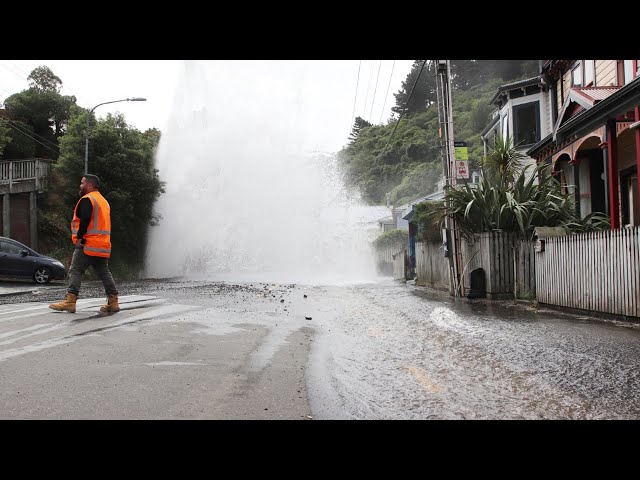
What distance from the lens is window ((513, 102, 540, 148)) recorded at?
27.5 meters

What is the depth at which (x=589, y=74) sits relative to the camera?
1869 cm

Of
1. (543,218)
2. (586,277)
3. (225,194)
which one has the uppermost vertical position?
(225,194)

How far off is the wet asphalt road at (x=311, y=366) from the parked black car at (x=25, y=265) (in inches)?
445

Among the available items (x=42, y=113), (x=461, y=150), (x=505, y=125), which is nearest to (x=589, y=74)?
(x=461, y=150)

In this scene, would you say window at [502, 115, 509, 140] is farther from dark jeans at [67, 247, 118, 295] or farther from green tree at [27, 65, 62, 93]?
green tree at [27, 65, 62, 93]

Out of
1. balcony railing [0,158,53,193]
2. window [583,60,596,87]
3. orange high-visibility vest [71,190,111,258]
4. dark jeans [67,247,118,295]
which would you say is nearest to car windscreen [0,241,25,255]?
balcony railing [0,158,53,193]

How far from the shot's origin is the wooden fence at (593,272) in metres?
8.38

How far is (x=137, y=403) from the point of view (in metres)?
4.01

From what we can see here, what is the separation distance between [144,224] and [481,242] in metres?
21.5

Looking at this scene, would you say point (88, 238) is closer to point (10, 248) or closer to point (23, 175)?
point (10, 248)

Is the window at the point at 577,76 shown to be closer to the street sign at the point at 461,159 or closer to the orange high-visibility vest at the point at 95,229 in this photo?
the street sign at the point at 461,159
